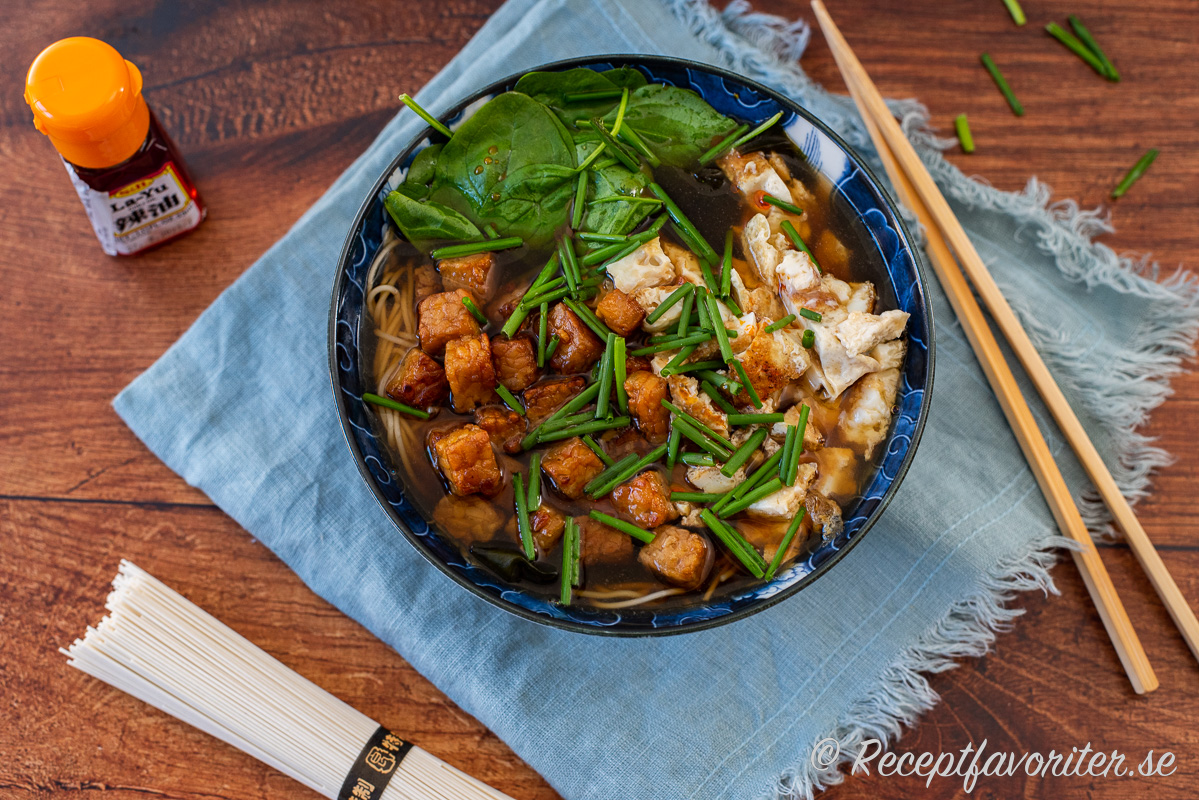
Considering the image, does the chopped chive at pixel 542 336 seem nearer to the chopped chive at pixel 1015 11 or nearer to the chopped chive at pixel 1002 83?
the chopped chive at pixel 1002 83

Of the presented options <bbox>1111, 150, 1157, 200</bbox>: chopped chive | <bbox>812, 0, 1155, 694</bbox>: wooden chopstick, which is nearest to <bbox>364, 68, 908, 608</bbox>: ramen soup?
<bbox>812, 0, 1155, 694</bbox>: wooden chopstick

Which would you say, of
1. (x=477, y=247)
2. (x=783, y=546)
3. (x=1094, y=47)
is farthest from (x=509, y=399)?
(x=1094, y=47)

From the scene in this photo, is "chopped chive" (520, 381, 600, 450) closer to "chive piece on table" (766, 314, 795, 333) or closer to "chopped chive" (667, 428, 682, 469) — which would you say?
"chopped chive" (667, 428, 682, 469)

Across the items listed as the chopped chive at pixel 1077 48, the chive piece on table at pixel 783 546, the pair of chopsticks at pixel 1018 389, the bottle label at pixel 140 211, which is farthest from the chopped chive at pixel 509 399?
the chopped chive at pixel 1077 48

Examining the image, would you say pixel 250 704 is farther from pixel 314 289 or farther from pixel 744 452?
pixel 744 452

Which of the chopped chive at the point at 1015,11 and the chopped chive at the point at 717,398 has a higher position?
the chopped chive at the point at 1015,11

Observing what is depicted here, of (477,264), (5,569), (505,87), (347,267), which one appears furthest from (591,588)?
(5,569)
